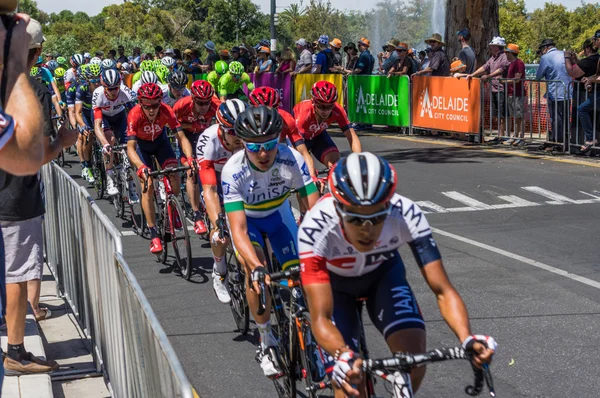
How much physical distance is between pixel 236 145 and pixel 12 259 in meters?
2.42

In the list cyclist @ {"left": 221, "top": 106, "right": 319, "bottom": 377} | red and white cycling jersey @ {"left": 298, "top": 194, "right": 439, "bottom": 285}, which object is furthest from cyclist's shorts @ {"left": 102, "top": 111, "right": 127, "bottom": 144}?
red and white cycling jersey @ {"left": 298, "top": 194, "right": 439, "bottom": 285}

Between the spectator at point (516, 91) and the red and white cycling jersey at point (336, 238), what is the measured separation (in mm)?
14282

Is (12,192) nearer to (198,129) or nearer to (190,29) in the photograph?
(198,129)

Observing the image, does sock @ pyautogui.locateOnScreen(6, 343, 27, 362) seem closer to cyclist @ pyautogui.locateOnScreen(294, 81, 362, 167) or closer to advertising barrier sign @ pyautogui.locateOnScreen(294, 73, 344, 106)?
cyclist @ pyautogui.locateOnScreen(294, 81, 362, 167)

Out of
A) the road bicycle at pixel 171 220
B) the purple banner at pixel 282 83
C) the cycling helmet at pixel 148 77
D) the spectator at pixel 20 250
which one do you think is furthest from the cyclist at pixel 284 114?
the purple banner at pixel 282 83

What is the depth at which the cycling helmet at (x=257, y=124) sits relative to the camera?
6418 mm

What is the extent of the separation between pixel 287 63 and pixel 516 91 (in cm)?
1045

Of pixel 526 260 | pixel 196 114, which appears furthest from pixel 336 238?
pixel 196 114

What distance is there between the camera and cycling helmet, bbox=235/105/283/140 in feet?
21.1

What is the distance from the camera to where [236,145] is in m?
8.17

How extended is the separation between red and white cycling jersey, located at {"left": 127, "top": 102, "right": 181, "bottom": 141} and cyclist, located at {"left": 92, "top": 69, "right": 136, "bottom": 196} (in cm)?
231

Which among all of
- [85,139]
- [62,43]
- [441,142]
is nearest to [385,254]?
[85,139]

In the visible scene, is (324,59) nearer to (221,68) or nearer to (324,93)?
(221,68)

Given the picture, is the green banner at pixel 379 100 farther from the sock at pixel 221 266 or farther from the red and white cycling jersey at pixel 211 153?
the sock at pixel 221 266
